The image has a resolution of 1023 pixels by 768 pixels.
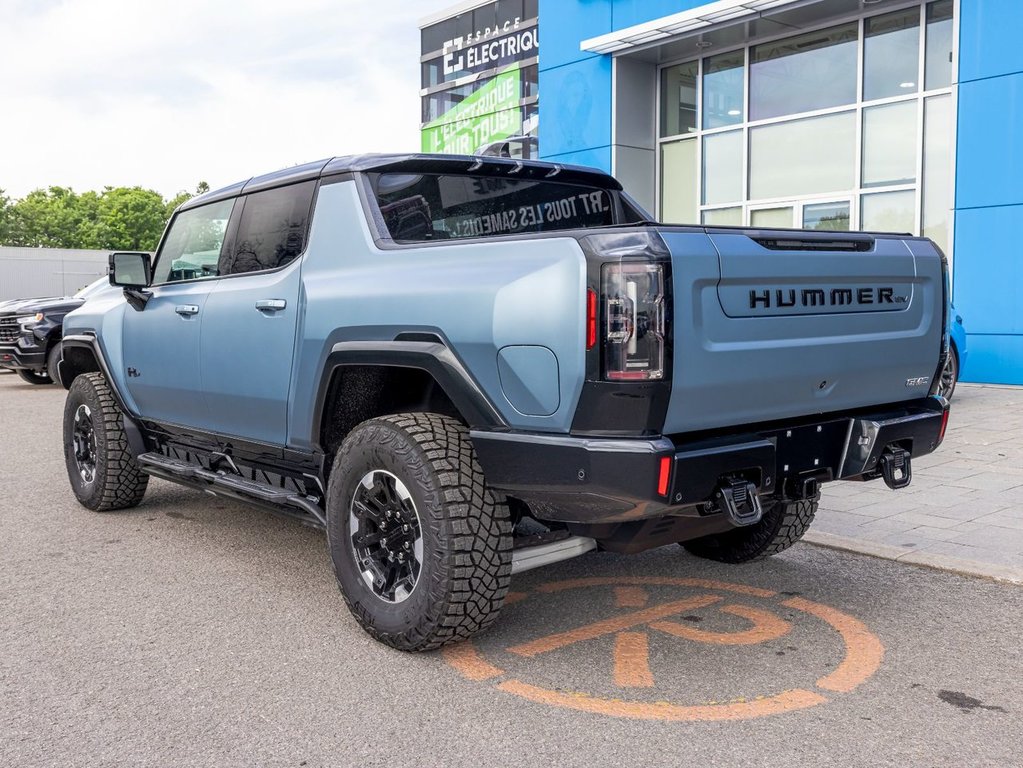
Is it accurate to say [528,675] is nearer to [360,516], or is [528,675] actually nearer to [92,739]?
[360,516]

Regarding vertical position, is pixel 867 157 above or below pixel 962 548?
above

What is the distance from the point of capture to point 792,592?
4.40 metres

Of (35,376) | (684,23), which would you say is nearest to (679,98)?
(684,23)

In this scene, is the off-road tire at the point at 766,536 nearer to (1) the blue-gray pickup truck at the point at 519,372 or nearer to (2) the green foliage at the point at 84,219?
(1) the blue-gray pickup truck at the point at 519,372

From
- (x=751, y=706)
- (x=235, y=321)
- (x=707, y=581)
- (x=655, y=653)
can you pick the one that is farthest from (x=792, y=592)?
(x=235, y=321)

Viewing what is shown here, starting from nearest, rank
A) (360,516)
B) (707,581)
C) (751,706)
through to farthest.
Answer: (751,706) < (360,516) < (707,581)

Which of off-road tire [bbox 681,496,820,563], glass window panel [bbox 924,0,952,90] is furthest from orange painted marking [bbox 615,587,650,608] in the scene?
glass window panel [bbox 924,0,952,90]

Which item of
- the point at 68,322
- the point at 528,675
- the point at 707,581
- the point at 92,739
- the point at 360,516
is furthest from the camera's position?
the point at 68,322

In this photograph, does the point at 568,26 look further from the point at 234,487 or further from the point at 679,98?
the point at 234,487

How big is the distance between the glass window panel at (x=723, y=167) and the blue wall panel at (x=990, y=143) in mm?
3870

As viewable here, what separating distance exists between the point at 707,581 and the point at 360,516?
170 cm

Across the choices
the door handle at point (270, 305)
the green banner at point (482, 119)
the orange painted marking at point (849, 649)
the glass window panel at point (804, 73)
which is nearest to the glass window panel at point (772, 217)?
the glass window panel at point (804, 73)

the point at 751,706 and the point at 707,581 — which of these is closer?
the point at 751,706

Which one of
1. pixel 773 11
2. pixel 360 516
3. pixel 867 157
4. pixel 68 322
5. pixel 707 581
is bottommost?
pixel 707 581
